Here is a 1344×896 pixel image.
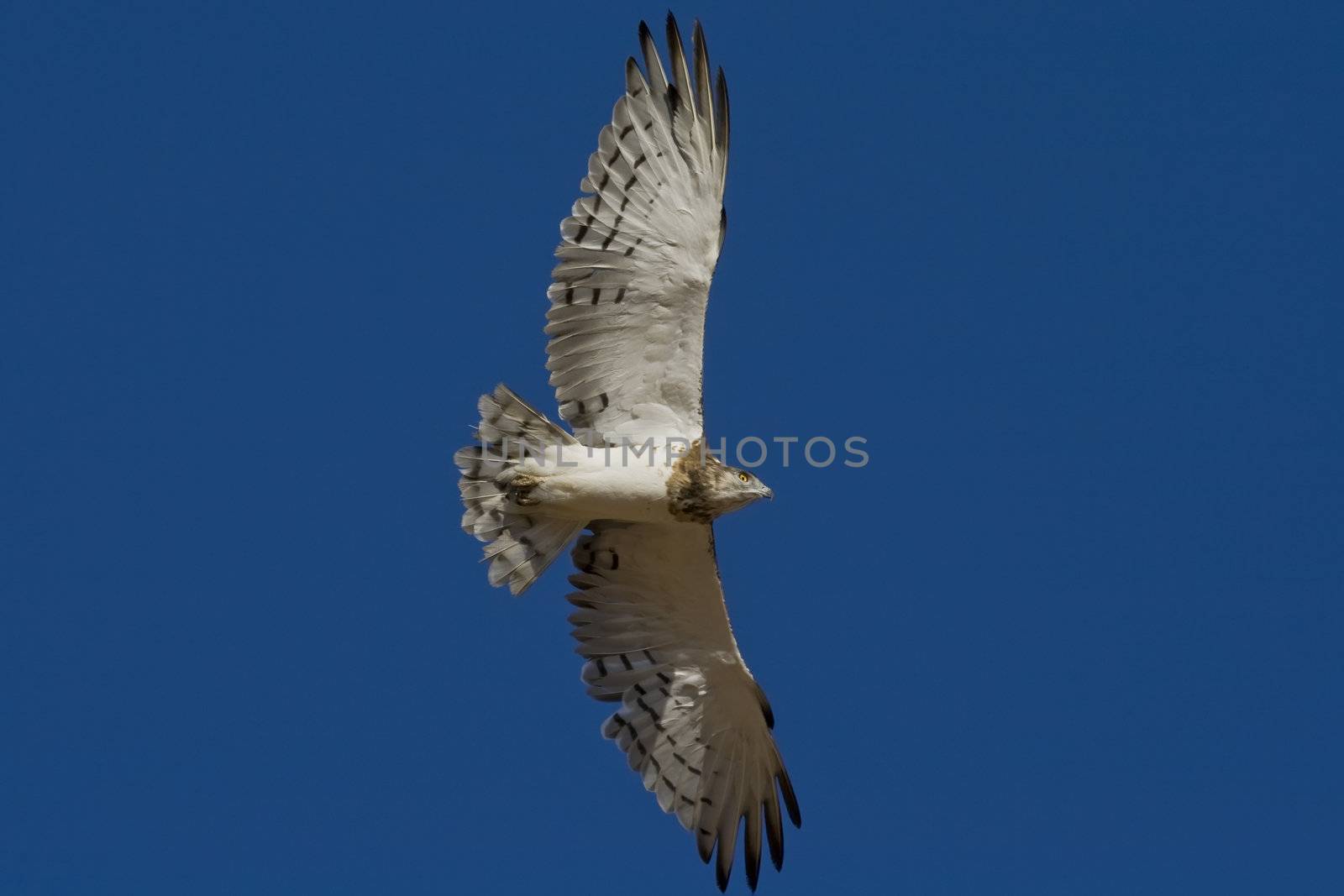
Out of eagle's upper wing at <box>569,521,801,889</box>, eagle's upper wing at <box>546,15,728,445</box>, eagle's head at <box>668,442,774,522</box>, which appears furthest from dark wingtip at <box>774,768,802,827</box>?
eagle's upper wing at <box>546,15,728,445</box>

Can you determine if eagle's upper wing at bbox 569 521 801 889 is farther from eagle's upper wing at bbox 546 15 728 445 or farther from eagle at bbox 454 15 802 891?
eagle's upper wing at bbox 546 15 728 445

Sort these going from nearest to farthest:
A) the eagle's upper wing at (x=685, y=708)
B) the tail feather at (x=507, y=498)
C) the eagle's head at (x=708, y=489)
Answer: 1. the eagle's head at (x=708, y=489)
2. the tail feather at (x=507, y=498)
3. the eagle's upper wing at (x=685, y=708)

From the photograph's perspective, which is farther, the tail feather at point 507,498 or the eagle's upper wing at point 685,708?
the eagle's upper wing at point 685,708

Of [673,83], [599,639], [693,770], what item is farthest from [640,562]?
[673,83]

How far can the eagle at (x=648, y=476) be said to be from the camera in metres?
9.64

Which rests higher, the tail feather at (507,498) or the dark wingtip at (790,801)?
the tail feather at (507,498)

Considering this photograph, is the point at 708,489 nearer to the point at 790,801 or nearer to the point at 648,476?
the point at 648,476

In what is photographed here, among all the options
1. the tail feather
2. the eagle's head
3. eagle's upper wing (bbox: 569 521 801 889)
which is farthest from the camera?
eagle's upper wing (bbox: 569 521 801 889)

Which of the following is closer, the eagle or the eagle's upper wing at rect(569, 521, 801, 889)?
the eagle

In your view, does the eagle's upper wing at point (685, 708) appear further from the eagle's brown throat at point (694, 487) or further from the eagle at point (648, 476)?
the eagle's brown throat at point (694, 487)

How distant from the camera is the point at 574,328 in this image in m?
9.80

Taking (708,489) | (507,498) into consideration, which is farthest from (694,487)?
(507,498)

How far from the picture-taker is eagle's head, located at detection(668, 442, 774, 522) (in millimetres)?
9539

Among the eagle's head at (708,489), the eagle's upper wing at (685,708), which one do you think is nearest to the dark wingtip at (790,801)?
the eagle's upper wing at (685,708)
